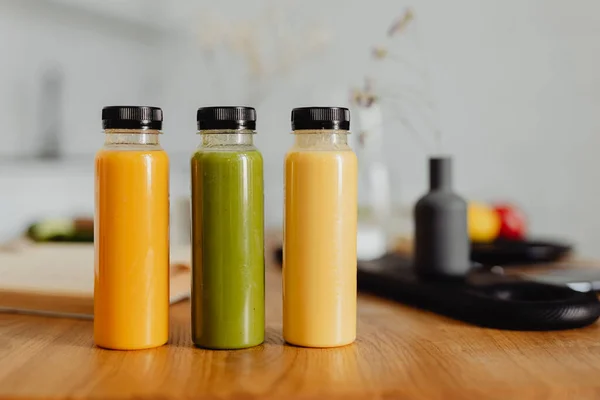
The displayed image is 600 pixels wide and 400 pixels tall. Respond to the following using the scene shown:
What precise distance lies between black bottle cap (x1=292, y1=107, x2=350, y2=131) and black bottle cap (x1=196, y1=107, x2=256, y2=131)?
0.18ft

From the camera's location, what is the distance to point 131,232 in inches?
32.1

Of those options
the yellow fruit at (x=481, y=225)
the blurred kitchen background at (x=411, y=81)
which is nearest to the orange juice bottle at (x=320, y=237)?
the yellow fruit at (x=481, y=225)

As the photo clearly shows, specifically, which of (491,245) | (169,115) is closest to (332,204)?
(491,245)

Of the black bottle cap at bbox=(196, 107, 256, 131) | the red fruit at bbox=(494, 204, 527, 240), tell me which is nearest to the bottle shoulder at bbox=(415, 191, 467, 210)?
the black bottle cap at bbox=(196, 107, 256, 131)

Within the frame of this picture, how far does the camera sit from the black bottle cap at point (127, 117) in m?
0.79

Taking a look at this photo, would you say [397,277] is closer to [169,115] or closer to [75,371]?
[75,371]

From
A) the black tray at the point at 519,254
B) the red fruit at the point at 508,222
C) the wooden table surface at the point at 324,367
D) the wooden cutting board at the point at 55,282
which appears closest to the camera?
the wooden table surface at the point at 324,367

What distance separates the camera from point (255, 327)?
0.84 meters

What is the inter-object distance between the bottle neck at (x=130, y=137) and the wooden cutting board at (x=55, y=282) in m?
0.31

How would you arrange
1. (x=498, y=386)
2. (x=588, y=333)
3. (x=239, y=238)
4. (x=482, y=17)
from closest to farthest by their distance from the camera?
(x=498, y=386) < (x=239, y=238) < (x=588, y=333) < (x=482, y=17)

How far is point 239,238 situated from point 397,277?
1.51ft

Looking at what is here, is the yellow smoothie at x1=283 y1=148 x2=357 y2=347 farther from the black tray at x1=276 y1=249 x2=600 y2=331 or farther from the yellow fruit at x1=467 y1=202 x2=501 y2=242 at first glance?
the yellow fruit at x1=467 y1=202 x2=501 y2=242

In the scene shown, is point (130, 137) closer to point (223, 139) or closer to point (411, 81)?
point (223, 139)

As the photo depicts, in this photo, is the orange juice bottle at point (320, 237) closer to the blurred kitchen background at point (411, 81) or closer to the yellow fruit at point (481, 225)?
the yellow fruit at point (481, 225)
